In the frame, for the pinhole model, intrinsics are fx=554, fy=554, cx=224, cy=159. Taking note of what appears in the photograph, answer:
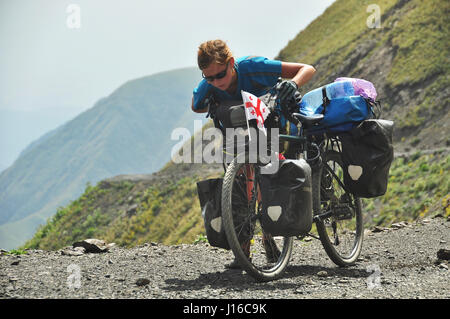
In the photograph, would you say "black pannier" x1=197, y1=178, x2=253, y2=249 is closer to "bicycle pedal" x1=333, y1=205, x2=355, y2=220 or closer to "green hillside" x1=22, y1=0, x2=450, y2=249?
"bicycle pedal" x1=333, y1=205, x2=355, y2=220

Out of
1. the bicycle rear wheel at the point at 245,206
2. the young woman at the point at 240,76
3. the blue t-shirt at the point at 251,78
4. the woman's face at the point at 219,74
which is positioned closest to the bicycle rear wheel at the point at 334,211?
the young woman at the point at 240,76

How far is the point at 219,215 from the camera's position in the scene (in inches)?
191

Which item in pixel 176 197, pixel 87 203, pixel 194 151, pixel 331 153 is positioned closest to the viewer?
pixel 331 153

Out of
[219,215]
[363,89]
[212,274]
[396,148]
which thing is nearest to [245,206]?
[219,215]

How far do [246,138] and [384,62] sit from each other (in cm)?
3670

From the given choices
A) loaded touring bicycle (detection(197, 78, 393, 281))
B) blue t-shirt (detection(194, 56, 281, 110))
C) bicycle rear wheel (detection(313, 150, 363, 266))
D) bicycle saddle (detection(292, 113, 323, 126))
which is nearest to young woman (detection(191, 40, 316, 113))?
blue t-shirt (detection(194, 56, 281, 110))

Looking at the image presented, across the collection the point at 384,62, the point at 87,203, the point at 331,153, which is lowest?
the point at 87,203

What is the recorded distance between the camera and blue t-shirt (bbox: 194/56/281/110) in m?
5.20

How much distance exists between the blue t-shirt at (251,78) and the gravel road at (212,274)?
174cm

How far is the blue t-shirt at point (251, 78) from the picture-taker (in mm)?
5203

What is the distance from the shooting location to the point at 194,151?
54.4m

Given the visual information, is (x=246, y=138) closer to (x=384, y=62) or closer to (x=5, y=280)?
(x=5, y=280)

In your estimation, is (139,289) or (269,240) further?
(269,240)
